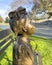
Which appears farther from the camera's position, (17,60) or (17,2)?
(17,2)

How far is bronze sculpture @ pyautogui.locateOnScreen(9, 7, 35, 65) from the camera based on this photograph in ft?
6.42

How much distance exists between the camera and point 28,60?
1.97 m

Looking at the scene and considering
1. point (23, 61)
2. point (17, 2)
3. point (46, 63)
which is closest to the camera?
point (23, 61)

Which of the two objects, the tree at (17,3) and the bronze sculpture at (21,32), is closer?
the bronze sculpture at (21,32)

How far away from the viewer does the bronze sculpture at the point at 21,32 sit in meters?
1.96

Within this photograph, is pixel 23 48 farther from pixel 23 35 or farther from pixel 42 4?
pixel 42 4

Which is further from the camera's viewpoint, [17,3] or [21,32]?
[17,3]

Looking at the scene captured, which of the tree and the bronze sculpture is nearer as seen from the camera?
the bronze sculpture

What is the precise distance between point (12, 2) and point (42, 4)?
12.4ft

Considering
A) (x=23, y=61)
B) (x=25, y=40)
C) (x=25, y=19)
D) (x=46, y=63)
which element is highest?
(x=25, y=19)

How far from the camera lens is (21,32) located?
2045 millimetres

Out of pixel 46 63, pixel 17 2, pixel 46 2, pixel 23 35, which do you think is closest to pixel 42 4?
pixel 46 2

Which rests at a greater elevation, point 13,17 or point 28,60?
point 13,17

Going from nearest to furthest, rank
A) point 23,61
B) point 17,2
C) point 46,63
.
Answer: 1. point 23,61
2. point 46,63
3. point 17,2
